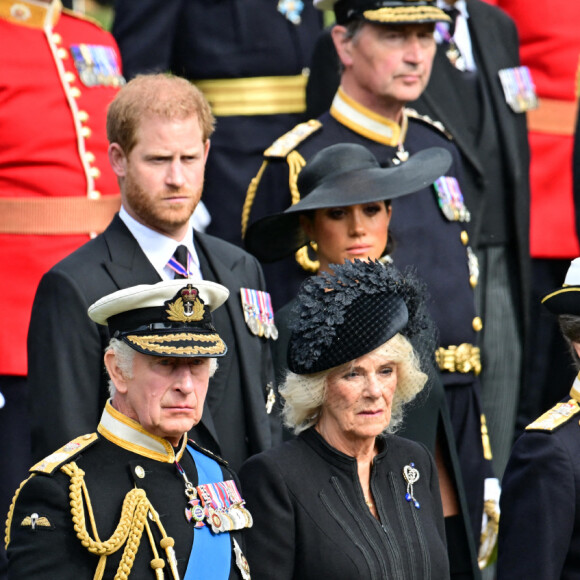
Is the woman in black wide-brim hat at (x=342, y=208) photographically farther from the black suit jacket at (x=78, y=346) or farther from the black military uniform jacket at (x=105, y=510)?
the black military uniform jacket at (x=105, y=510)

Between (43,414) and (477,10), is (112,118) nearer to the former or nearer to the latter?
(43,414)

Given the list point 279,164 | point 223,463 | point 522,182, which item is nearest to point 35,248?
point 279,164

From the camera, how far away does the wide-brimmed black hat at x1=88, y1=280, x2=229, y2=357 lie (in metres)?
4.46

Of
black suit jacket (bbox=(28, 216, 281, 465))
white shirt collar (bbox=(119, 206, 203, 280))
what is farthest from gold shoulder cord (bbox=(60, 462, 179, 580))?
white shirt collar (bbox=(119, 206, 203, 280))

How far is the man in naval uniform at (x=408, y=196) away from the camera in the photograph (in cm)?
670

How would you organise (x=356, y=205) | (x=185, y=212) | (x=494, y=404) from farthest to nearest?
(x=494, y=404)
(x=356, y=205)
(x=185, y=212)

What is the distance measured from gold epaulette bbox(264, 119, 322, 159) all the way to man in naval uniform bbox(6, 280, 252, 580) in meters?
1.97

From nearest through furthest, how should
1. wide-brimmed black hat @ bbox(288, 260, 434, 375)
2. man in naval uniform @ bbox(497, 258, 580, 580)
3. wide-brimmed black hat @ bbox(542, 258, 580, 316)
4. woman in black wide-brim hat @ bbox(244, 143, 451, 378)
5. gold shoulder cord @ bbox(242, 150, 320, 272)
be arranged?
1. wide-brimmed black hat @ bbox(288, 260, 434, 375)
2. man in naval uniform @ bbox(497, 258, 580, 580)
3. wide-brimmed black hat @ bbox(542, 258, 580, 316)
4. woman in black wide-brim hat @ bbox(244, 143, 451, 378)
5. gold shoulder cord @ bbox(242, 150, 320, 272)

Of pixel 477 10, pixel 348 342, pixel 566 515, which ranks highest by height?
pixel 477 10

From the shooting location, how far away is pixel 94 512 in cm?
429

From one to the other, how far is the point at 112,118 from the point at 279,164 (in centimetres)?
131

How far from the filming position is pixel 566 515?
4969mm

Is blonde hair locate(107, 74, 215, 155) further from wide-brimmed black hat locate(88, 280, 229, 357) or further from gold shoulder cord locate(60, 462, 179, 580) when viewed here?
gold shoulder cord locate(60, 462, 179, 580)

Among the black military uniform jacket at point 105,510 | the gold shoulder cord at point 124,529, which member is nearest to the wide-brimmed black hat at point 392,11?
the black military uniform jacket at point 105,510
